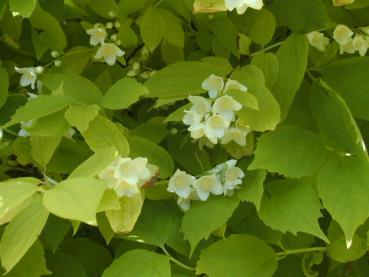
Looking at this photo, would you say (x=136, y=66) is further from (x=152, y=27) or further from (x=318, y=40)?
(x=318, y=40)

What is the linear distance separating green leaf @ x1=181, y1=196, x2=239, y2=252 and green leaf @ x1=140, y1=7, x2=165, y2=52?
47cm

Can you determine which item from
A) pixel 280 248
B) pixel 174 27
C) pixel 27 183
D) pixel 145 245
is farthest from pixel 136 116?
pixel 27 183

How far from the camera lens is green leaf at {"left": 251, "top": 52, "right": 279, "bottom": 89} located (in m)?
1.61

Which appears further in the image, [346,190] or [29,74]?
[29,74]

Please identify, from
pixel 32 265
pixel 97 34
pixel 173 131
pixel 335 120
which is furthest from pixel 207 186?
pixel 97 34

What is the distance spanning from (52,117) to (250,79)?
474 mm

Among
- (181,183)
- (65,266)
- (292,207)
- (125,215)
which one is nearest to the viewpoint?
(125,215)

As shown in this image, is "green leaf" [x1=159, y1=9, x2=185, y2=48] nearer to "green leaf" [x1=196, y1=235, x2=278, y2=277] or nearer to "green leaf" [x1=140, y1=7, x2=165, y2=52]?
"green leaf" [x1=140, y1=7, x2=165, y2=52]

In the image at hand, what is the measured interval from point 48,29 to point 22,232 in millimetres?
689

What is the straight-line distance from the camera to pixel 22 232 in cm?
126

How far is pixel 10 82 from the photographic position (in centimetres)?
195

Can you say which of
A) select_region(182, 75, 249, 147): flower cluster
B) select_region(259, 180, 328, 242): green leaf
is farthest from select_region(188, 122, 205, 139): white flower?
select_region(259, 180, 328, 242): green leaf

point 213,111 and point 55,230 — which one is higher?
point 213,111

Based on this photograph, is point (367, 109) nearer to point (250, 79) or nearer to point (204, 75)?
point (250, 79)
